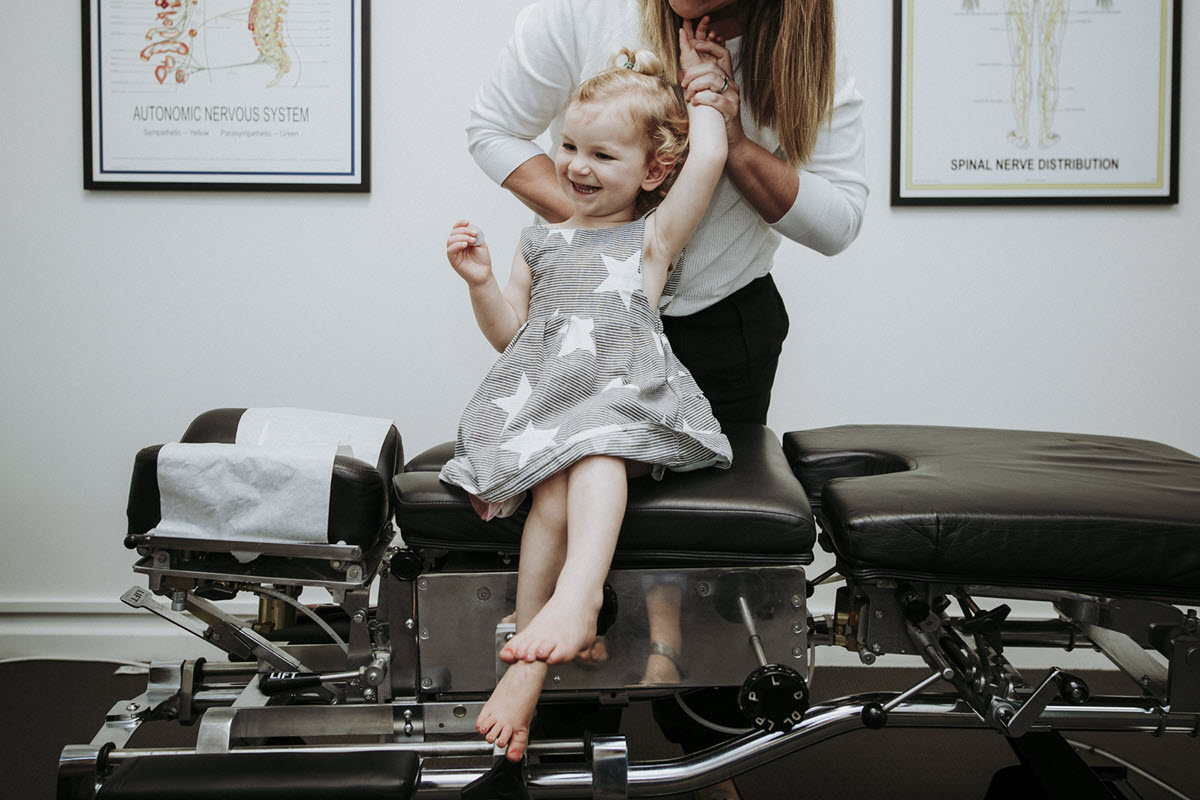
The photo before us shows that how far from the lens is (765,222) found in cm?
130

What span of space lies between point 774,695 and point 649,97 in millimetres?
757

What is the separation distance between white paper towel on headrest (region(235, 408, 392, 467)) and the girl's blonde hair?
22.3 inches

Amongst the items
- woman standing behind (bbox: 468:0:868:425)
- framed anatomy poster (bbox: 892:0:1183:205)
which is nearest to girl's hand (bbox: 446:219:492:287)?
woman standing behind (bbox: 468:0:868:425)

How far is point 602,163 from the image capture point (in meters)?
1.20

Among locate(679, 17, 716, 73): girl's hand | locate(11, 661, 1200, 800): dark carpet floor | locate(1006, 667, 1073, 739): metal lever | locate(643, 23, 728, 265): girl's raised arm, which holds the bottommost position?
locate(11, 661, 1200, 800): dark carpet floor

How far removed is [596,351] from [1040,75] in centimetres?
143

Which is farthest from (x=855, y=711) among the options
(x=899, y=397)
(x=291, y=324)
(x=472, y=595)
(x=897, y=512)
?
(x=291, y=324)

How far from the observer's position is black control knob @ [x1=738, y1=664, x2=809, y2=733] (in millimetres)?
946

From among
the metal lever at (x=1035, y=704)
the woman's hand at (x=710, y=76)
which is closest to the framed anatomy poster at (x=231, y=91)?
the woman's hand at (x=710, y=76)

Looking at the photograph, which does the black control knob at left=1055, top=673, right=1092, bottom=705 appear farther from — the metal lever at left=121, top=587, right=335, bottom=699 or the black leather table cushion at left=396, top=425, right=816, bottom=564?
the metal lever at left=121, top=587, right=335, bottom=699

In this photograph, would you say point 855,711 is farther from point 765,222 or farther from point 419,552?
point 765,222

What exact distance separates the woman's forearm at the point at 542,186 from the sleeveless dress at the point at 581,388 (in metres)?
0.06

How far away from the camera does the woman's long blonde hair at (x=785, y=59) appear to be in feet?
3.86

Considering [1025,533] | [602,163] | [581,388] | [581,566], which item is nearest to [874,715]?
[1025,533]
